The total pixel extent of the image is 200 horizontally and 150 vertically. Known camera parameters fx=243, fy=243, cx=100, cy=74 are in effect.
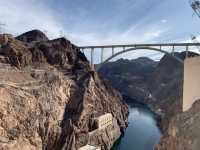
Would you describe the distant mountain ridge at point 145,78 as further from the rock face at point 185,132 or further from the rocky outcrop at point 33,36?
the rock face at point 185,132

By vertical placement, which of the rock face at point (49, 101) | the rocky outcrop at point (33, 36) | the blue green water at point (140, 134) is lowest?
the blue green water at point (140, 134)

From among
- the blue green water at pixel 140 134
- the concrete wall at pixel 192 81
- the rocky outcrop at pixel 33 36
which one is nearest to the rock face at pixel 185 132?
the concrete wall at pixel 192 81

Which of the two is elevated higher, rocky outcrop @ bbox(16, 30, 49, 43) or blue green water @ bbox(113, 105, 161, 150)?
rocky outcrop @ bbox(16, 30, 49, 43)

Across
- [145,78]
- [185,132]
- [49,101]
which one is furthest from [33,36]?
[145,78]

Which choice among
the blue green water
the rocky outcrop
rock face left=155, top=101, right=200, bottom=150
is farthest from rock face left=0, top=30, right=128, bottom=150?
rock face left=155, top=101, right=200, bottom=150

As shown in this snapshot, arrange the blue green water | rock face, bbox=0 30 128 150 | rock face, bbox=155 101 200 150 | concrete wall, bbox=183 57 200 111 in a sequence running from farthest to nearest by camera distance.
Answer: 1. the blue green water
2. rock face, bbox=0 30 128 150
3. concrete wall, bbox=183 57 200 111
4. rock face, bbox=155 101 200 150

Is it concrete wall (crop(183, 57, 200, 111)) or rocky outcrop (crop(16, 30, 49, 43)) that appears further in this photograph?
rocky outcrop (crop(16, 30, 49, 43))

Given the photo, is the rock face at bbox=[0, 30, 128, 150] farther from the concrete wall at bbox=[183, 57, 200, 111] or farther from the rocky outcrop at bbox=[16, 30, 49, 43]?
the concrete wall at bbox=[183, 57, 200, 111]
